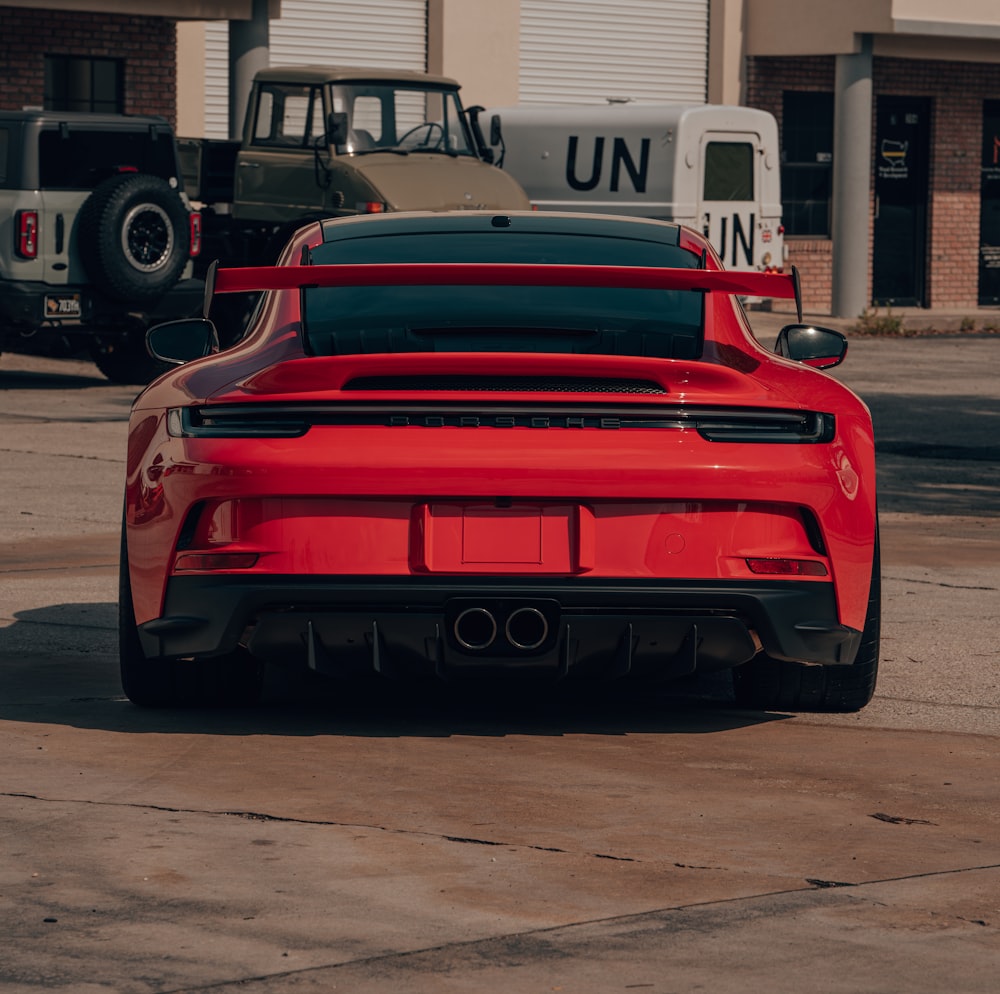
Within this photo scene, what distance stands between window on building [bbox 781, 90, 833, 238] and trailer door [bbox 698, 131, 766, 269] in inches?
307

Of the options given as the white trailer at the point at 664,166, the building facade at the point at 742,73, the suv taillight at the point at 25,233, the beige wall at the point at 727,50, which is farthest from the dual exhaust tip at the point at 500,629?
the beige wall at the point at 727,50

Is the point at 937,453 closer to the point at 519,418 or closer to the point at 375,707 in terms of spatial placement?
the point at 375,707

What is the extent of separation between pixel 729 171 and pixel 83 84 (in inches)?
294

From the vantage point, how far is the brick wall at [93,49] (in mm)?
24719

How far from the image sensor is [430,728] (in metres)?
6.23

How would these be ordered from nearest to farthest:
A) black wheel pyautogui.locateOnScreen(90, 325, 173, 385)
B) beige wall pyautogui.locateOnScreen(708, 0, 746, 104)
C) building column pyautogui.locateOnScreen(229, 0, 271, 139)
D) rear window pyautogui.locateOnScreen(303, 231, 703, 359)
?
rear window pyautogui.locateOnScreen(303, 231, 703, 359) < black wheel pyautogui.locateOnScreen(90, 325, 173, 385) < building column pyautogui.locateOnScreen(229, 0, 271, 139) < beige wall pyautogui.locateOnScreen(708, 0, 746, 104)

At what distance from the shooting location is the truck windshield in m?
20.9

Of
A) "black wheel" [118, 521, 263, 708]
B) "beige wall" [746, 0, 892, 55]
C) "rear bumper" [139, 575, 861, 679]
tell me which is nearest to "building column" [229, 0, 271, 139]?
"beige wall" [746, 0, 892, 55]

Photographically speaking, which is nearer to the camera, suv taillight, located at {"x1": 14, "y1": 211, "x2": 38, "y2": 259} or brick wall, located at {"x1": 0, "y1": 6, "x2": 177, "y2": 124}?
suv taillight, located at {"x1": 14, "y1": 211, "x2": 38, "y2": 259}

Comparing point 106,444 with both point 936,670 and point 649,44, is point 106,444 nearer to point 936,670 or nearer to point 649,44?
point 936,670

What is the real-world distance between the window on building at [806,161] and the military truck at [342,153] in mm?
12000

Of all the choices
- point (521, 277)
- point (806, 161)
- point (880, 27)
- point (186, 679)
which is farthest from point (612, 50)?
point (521, 277)

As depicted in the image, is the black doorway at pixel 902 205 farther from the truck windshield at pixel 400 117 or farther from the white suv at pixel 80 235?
the white suv at pixel 80 235

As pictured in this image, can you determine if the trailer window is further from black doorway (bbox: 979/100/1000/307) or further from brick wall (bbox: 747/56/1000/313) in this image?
black doorway (bbox: 979/100/1000/307)
